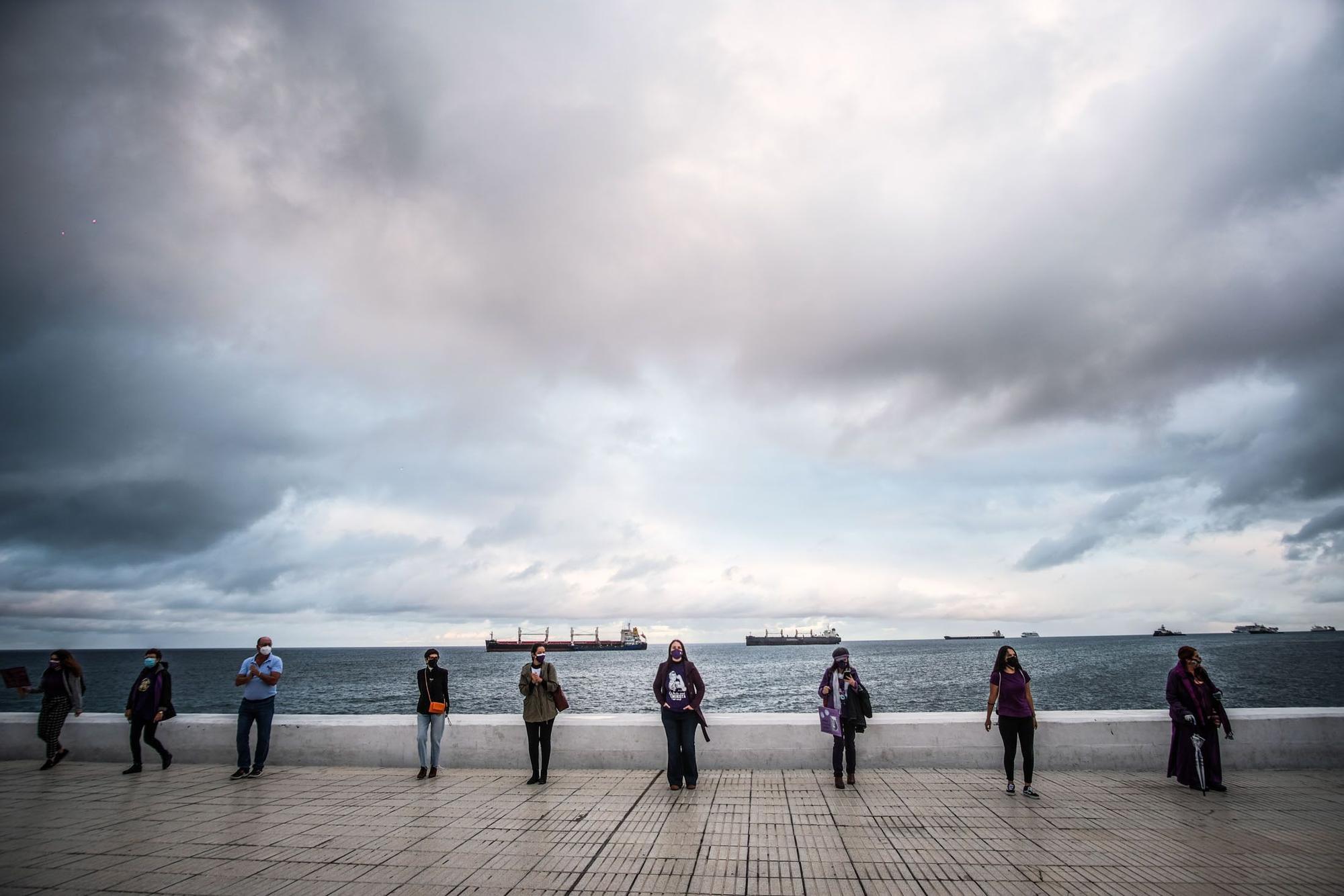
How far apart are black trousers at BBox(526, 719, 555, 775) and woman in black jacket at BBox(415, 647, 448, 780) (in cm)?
131

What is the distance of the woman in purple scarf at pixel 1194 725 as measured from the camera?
7.32 metres

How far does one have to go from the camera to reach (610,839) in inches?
236

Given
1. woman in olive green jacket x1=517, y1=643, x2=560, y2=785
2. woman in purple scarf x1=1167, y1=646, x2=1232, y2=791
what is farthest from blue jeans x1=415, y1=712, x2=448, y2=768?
woman in purple scarf x1=1167, y1=646, x2=1232, y2=791

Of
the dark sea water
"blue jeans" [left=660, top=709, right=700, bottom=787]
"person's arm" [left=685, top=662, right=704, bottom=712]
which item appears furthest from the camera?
the dark sea water

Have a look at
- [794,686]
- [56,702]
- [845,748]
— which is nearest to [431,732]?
[845,748]

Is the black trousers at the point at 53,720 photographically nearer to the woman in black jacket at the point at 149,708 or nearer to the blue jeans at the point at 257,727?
the woman in black jacket at the point at 149,708

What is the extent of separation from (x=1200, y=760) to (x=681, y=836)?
18.9 feet

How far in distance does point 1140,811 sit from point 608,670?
98.9m

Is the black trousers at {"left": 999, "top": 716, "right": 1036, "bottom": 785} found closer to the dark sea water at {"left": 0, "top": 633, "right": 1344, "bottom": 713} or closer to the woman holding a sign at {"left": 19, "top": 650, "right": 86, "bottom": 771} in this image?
the woman holding a sign at {"left": 19, "top": 650, "right": 86, "bottom": 771}

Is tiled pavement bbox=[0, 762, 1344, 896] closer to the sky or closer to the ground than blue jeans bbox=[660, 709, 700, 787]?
closer to the ground

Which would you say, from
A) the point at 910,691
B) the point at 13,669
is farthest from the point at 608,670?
the point at 13,669

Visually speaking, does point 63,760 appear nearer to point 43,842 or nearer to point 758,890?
point 43,842

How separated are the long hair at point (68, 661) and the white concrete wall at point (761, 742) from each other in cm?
80

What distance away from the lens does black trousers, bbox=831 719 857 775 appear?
7.60m
